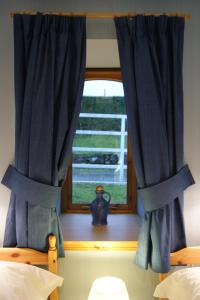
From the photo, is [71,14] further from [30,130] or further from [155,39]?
[30,130]

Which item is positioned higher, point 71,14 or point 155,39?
point 71,14

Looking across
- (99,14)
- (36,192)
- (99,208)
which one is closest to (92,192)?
(99,208)

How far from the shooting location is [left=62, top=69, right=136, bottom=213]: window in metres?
2.37

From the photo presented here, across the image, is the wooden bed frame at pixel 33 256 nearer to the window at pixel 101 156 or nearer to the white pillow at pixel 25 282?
the white pillow at pixel 25 282

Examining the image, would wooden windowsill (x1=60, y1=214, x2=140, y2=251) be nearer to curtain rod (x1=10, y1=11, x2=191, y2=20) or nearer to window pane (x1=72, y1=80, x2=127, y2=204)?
window pane (x1=72, y1=80, x2=127, y2=204)

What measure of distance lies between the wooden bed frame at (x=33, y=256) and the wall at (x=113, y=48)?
0.38ft

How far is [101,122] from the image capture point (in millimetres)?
2381

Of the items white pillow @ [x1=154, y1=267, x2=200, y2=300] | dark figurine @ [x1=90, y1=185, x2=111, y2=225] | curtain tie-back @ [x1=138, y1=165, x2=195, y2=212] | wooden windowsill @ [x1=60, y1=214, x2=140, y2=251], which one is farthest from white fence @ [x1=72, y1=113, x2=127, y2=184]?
white pillow @ [x1=154, y1=267, x2=200, y2=300]

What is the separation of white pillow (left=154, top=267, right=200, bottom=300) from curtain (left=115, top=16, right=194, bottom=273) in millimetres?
127

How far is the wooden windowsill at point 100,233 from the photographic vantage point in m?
2.07

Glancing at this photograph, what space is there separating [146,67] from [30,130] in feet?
2.52

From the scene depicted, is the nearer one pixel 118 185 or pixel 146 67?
pixel 146 67

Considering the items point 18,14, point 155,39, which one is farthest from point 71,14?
point 155,39

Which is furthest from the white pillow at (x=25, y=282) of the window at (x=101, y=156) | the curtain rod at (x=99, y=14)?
the curtain rod at (x=99, y=14)
